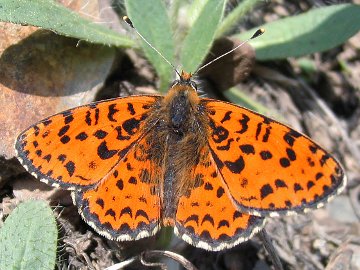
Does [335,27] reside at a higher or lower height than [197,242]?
lower

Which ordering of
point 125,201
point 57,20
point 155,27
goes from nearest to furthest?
point 125,201 → point 57,20 → point 155,27

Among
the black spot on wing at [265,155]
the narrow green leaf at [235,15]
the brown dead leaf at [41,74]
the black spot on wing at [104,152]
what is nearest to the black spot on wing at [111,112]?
the black spot on wing at [104,152]

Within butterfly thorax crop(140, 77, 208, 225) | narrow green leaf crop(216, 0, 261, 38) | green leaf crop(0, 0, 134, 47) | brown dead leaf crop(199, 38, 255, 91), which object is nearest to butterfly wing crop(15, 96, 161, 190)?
butterfly thorax crop(140, 77, 208, 225)

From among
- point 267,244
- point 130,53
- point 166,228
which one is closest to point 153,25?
point 130,53

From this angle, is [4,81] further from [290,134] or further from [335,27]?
[335,27]

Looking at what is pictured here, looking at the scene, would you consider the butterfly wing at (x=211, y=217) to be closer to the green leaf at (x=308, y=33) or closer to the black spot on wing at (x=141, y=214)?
the black spot on wing at (x=141, y=214)

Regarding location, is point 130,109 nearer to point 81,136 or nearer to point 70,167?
point 81,136

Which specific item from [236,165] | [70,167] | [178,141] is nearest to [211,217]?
[236,165]
